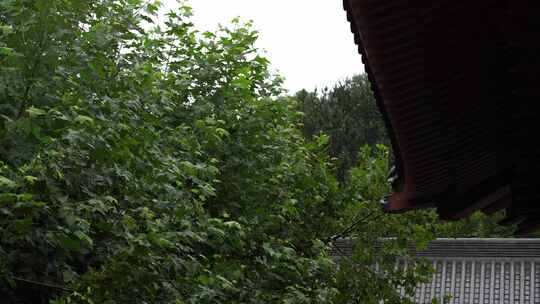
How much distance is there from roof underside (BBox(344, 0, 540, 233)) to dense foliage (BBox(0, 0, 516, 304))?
356 centimetres

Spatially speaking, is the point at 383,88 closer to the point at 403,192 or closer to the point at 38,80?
the point at 403,192

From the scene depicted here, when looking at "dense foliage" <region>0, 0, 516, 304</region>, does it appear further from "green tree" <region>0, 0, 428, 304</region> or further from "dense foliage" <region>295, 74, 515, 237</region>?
"dense foliage" <region>295, 74, 515, 237</region>

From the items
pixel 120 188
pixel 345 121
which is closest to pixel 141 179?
pixel 120 188

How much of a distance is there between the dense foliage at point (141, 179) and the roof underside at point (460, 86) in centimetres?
356

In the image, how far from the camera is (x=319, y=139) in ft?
46.5

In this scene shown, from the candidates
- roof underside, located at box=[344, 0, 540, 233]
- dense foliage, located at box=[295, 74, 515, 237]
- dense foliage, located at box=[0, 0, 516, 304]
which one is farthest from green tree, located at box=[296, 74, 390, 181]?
roof underside, located at box=[344, 0, 540, 233]

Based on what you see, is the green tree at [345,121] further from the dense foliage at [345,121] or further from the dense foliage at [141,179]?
the dense foliage at [141,179]

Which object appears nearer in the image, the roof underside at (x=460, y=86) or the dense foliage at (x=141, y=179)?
the roof underside at (x=460, y=86)

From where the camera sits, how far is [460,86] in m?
3.95

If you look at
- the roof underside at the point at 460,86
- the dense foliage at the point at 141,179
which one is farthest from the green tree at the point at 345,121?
the roof underside at the point at 460,86

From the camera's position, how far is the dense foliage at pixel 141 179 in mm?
8094

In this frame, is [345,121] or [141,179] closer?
[141,179]

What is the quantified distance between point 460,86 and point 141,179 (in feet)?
18.6

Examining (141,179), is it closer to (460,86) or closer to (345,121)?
(460,86)
